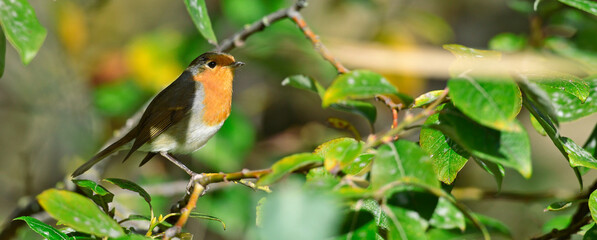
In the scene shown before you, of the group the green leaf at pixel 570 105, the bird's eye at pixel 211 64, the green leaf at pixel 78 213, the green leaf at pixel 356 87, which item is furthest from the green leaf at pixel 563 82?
the bird's eye at pixel 211 64

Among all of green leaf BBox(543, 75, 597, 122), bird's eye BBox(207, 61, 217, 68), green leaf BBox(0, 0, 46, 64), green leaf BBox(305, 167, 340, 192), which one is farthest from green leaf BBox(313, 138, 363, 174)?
bird's eye BBox(207, 61, 217, 68)

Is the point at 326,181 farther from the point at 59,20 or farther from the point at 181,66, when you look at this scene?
the point at 59,20

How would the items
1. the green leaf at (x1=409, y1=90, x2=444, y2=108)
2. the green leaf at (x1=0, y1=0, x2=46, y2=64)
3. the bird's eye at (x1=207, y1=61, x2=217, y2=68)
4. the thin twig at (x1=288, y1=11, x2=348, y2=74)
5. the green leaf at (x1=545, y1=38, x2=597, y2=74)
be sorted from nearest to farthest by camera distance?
1. the green leaf at (x1=0, y1=0, x2=46, y2=64)
2. the green leaf at (x1=409, y1=90, x2=444, y2=108)
3. the thin twig at (x1=288, y1=11, x2=348, y2=74)
4. the green leaf at (x1=545, y1=38, x2=597, y2=74)
5. the bird's eye at (x1=207, y1=61, x2=217, y2=68)

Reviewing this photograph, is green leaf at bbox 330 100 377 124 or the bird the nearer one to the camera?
green leaf at bbox 330 100 377 124

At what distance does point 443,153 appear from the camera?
0.97 m

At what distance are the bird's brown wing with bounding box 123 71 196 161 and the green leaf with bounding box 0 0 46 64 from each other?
86 centimetres

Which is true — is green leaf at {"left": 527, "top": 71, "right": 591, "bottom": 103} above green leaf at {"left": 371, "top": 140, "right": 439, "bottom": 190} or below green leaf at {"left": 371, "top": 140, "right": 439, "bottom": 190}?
below

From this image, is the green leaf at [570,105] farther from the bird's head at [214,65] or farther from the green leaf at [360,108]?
the bird's head at [214,65]

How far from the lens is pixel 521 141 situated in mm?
737

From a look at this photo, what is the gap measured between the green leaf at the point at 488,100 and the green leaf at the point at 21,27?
58cm

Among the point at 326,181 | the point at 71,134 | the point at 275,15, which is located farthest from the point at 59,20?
the point at 326,181

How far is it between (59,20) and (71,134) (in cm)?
62

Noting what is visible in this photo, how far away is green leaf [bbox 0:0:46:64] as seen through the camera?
2.69 feet

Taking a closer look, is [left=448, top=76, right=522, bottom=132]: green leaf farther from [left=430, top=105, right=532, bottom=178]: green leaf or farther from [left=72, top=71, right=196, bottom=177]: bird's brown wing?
[left=72, top=71, right=196, bottom=177]: bird's brown wing
